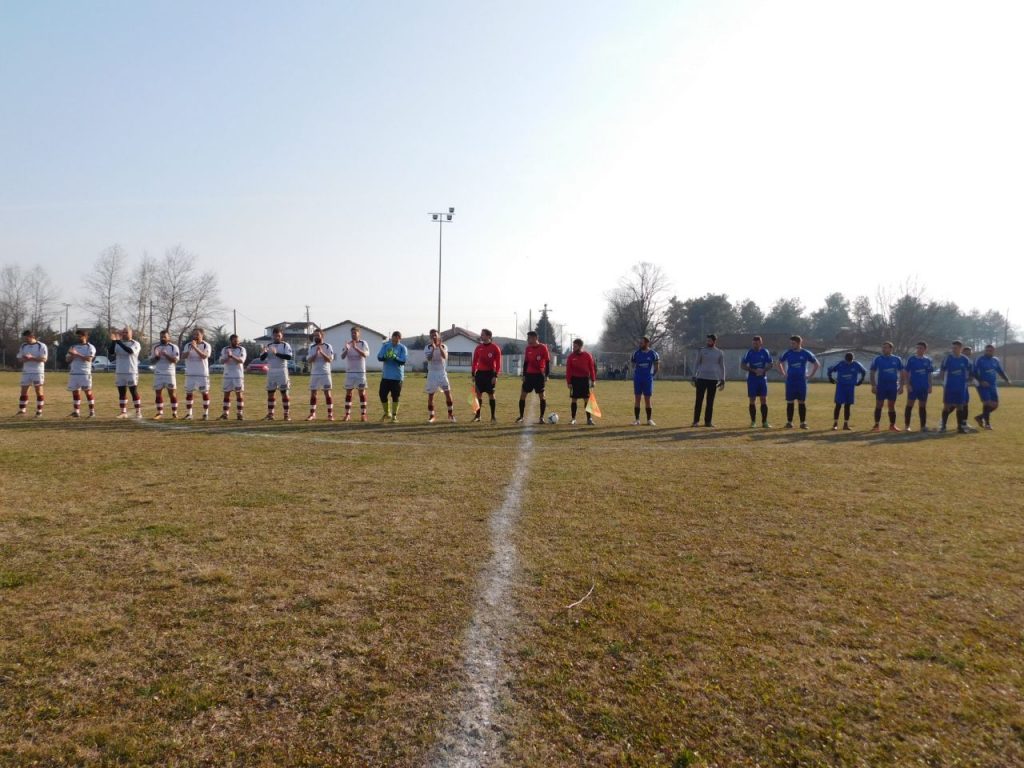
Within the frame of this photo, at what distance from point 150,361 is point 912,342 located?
64151 millimetres

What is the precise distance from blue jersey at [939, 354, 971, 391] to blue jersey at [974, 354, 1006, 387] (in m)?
0.86

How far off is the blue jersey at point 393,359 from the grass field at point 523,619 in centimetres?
621

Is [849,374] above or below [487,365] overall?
below

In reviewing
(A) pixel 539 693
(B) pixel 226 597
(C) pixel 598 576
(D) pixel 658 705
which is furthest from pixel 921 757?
(B) pixel 226 597

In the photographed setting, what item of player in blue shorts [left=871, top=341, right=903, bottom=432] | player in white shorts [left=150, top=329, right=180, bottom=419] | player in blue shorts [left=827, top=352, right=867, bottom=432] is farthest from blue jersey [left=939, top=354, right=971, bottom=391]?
player in white shorts [left=150, top=329, right=180, bottom=419]

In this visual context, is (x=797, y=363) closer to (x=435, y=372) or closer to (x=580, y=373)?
(x=580, y=373)

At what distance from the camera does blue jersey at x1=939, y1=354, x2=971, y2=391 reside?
1310 centimetres

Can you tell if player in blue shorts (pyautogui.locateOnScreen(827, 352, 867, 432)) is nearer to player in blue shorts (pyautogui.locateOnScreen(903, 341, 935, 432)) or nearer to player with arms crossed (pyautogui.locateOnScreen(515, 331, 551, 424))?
player in blue shorts (pyautogui.locateOnScreen(903, 341, 935, 432))

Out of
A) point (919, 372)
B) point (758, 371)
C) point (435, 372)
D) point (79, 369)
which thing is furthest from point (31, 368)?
point (919, 372)

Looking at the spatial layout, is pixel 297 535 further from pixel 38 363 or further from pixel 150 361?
pixel 38 363

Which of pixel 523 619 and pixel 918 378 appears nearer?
pixel 523 619

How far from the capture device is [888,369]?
43.4 feet

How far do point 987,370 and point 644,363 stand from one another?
25.4 feet

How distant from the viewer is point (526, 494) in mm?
6176
